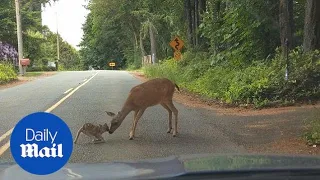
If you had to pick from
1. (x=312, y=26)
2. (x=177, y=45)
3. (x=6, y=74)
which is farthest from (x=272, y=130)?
(x=6, y=74)

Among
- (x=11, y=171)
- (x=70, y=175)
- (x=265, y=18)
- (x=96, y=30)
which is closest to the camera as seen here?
(x=70, y=175)

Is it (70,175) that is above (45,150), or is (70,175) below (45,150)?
below

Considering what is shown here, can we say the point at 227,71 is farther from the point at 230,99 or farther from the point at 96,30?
the point at 96,30

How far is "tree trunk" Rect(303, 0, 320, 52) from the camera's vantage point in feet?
51.9

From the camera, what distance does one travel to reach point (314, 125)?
8930 millimetres

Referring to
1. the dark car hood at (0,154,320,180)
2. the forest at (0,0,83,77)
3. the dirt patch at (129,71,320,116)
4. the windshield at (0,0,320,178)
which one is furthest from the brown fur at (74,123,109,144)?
the forest at (0,0,83,77)

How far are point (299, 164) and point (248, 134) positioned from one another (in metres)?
7.32

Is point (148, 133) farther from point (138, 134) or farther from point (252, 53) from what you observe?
point (252, 53)

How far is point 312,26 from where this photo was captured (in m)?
16.1

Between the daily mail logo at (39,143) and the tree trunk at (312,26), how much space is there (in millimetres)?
14580

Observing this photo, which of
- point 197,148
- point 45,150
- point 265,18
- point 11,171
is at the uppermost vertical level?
point 265,18

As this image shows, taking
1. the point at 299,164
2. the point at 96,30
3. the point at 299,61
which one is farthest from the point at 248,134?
the point at 96,30

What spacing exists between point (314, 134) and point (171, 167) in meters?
6.43

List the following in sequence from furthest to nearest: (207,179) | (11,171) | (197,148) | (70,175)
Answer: (197,148) → (11,171) → (70,175) → (207,179)
